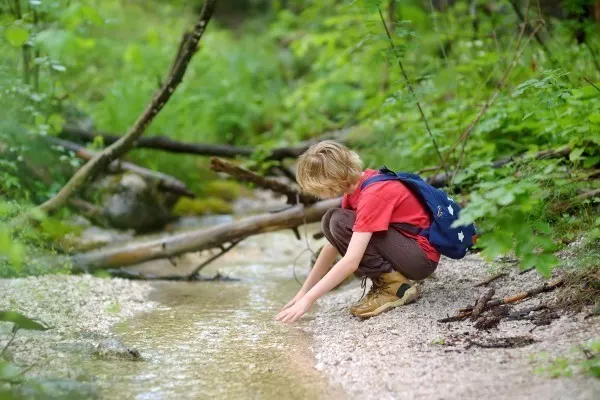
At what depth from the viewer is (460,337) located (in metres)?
2.67

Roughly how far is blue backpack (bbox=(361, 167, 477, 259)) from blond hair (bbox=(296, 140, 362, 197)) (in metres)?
0.10

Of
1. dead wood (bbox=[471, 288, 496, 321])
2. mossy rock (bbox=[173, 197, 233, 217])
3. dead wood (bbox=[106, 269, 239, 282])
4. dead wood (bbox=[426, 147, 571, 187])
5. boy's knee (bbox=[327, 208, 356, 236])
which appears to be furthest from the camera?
mossy rock (bbox=[173, 197, 233, 217])

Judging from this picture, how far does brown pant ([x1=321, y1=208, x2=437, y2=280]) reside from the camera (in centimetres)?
318

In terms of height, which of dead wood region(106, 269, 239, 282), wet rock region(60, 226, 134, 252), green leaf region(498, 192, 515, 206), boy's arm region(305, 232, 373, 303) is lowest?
wet rock region(60, 226, 134, 252)

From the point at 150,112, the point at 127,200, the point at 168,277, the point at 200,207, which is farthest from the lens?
the point at 200,207

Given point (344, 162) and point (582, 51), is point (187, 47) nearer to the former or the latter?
point (344, 162)

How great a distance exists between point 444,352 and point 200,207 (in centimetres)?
607

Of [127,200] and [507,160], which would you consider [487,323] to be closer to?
[507,160]

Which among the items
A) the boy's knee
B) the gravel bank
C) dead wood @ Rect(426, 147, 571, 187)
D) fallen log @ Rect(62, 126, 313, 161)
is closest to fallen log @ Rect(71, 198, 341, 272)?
the gravel bank

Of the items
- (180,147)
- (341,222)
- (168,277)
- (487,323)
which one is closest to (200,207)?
(180,147)

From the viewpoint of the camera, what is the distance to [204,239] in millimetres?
4633

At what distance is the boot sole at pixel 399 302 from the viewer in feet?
10.5

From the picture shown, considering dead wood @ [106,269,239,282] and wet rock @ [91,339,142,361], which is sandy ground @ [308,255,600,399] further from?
dead wood @ [106,269,239,282]

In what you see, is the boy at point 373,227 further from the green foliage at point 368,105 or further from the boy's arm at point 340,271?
the green foliage at point 368,105
